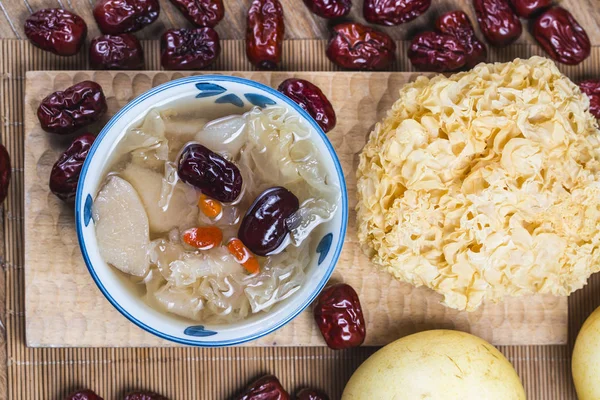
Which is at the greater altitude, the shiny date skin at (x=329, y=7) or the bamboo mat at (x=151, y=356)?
the shiny date skin at (x=329, y=7)

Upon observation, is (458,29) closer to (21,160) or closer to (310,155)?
(310,155)

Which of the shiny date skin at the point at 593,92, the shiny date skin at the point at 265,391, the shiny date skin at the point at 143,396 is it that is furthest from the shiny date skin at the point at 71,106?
the shiny date skin at the point at 593,92

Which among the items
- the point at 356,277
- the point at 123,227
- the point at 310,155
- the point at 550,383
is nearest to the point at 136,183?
the point at 123,227

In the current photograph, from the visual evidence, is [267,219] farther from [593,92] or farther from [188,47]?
[593,92]

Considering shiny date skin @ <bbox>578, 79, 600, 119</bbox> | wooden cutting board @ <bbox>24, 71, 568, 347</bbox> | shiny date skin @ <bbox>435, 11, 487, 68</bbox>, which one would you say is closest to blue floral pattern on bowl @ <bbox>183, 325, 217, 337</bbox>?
wooden cutting board @ <bbox>24, 71, 568, 347</bbox>

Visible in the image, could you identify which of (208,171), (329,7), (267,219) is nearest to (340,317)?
(267,219)

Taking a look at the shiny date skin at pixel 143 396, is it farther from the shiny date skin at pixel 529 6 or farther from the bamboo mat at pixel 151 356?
the shiny date skin at pixel 529 6
